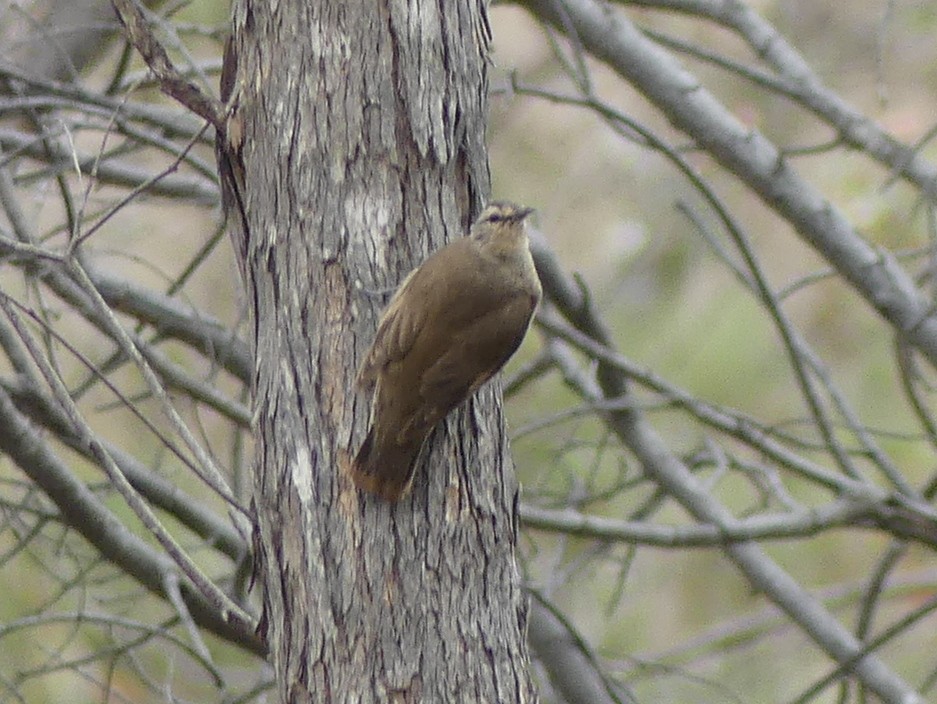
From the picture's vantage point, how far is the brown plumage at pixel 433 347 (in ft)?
7.67

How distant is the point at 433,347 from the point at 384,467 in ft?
1.06

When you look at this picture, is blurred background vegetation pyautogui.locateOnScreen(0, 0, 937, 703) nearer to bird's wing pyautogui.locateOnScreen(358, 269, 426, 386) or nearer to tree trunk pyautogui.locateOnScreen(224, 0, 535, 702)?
tree trunk pyautogui.locateOnScreen(224, 0, 535, 702)

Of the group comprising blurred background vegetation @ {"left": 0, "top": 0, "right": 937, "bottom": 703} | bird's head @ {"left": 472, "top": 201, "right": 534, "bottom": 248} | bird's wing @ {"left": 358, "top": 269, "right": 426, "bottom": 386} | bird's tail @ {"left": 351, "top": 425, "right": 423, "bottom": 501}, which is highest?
blurred background vegetation @ {"left": 0, "top": 0, "right": 937, "bottom": 703}

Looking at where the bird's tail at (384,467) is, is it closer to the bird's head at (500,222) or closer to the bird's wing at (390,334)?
the bird's wing at (390,334)

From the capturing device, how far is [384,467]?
229 centimetres

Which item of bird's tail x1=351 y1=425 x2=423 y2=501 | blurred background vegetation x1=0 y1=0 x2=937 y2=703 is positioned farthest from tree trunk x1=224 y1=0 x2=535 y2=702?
blurred background vegetation x1=0 y1=0 x2=937 y2=703

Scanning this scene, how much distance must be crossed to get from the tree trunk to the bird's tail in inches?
1.1

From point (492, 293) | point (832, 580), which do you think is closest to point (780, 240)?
point (832, 580)

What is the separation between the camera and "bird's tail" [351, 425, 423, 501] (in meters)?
2.28

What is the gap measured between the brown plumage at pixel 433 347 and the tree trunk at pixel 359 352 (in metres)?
0.04

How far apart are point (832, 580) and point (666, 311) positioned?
6.23 ft

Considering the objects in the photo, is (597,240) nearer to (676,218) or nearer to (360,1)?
(676,218)

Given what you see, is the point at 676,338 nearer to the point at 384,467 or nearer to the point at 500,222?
the point at 500,222

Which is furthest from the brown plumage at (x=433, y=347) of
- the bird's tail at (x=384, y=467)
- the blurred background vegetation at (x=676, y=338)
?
the blurred background vegetation at (x=676, y=338)
